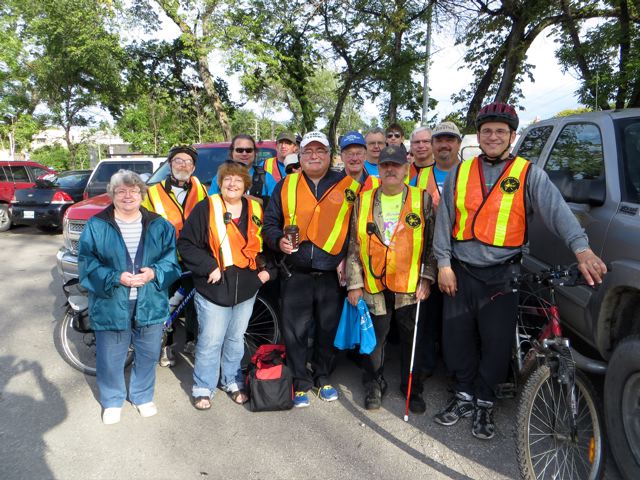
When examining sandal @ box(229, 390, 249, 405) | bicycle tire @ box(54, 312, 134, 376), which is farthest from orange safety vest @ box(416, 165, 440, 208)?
bicycle tire @ box(54, 312, 134, 376)

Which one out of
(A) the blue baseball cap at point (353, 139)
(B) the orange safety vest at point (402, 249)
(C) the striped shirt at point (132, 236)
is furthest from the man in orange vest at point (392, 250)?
(C) the striped shirt at point (132, 236)

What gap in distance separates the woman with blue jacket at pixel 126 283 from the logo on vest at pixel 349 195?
138cm

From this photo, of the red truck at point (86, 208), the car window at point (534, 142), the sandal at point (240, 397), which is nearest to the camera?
the sandal at point (240, 397)

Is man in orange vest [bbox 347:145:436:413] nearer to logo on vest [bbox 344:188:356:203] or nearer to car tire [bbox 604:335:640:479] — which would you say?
logo on vest [bbox 344:188:356:203]

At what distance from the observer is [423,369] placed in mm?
3791

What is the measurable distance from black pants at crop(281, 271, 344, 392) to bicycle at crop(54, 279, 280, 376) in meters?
0.77

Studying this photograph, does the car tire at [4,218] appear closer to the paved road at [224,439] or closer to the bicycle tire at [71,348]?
the paved road at [224,439]

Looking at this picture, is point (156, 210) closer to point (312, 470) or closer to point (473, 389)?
point (312, 470)

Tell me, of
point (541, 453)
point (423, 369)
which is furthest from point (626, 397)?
point (423, 369)

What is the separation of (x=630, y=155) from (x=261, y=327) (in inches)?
137

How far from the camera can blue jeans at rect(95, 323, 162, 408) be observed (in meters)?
3.34

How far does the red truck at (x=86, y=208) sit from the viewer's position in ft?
17.0

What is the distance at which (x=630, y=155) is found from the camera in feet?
10.1

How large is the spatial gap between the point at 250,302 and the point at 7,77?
22544 mm
